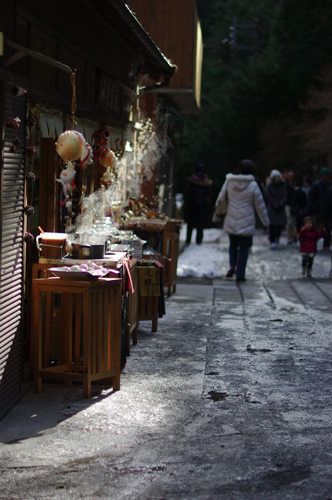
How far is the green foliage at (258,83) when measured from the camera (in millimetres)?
34656

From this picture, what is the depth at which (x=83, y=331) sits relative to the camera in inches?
206

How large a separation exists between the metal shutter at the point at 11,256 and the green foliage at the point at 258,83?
29748 mm

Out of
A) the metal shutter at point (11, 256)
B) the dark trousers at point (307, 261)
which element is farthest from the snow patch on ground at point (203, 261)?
the metal shutter at point (11, 256)

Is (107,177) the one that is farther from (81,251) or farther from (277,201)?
(277,201)

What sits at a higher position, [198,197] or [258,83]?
[258,83]

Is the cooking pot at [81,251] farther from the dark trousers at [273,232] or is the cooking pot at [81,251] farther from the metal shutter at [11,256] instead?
the dark trousers at [273,232]

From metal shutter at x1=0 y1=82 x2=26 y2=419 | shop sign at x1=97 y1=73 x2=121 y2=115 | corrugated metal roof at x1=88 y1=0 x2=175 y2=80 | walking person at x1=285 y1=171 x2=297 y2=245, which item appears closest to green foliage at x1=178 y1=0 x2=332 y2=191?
walking person at x1=285 y1=171 x2=297 y2=245

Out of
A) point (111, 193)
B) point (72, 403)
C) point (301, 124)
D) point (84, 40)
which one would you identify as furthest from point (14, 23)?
point (301, 124)

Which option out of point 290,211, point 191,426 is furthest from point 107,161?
point 290,211

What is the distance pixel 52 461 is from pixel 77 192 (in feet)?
15.3

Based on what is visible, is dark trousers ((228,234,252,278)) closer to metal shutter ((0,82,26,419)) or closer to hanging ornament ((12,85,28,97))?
metal shutter ((0,82,26,419))

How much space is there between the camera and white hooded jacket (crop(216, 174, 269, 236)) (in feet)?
38.6

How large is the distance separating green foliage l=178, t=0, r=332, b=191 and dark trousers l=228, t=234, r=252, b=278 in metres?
22.6

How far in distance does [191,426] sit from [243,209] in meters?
7.53
